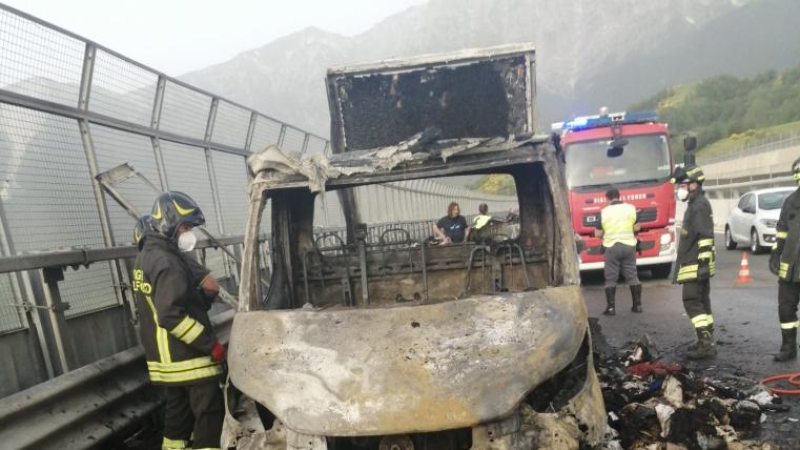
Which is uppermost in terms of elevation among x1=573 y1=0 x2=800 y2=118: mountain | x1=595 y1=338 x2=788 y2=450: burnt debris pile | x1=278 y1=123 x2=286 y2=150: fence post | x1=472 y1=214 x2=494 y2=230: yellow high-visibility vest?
x1=573 y1=0 x2=800 y2=118: mountain

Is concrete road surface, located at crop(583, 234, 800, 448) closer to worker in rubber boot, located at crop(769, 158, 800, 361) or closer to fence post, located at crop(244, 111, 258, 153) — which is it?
worker in rubber boot, located at crop(769, 158, 800, 361)

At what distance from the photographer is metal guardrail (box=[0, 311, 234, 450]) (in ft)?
10.3

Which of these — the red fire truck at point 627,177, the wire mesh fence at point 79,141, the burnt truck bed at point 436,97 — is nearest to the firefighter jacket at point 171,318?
the wire mesh fence at point 79,141

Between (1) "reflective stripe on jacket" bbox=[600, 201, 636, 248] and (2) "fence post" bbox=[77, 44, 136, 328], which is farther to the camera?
(1) "reflective stripe on jacket" bbox=[600, 201, 636, 248]

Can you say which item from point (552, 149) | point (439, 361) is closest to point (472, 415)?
point (439, 361)

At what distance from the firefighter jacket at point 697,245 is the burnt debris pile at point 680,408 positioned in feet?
3.62

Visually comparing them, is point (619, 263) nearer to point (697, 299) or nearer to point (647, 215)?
point (647, 215)

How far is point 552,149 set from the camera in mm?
3693

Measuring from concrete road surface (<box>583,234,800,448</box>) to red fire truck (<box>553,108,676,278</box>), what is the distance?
2.44ft

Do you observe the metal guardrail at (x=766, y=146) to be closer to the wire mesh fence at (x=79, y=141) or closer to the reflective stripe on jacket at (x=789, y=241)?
the reflective stripe on jacket at (x=789, y=241)

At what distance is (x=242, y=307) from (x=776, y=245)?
4936 millimetres

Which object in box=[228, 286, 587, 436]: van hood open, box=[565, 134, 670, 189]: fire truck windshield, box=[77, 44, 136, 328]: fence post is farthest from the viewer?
box=[565, 134, 670, 189]: fire truck windshield

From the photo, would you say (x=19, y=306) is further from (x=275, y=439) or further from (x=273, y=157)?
(x=275, y=439)

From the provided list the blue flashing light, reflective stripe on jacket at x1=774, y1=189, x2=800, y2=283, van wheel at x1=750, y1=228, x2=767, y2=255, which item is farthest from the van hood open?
van wheel at x1=750, y1=228, x2=767, y2=255
